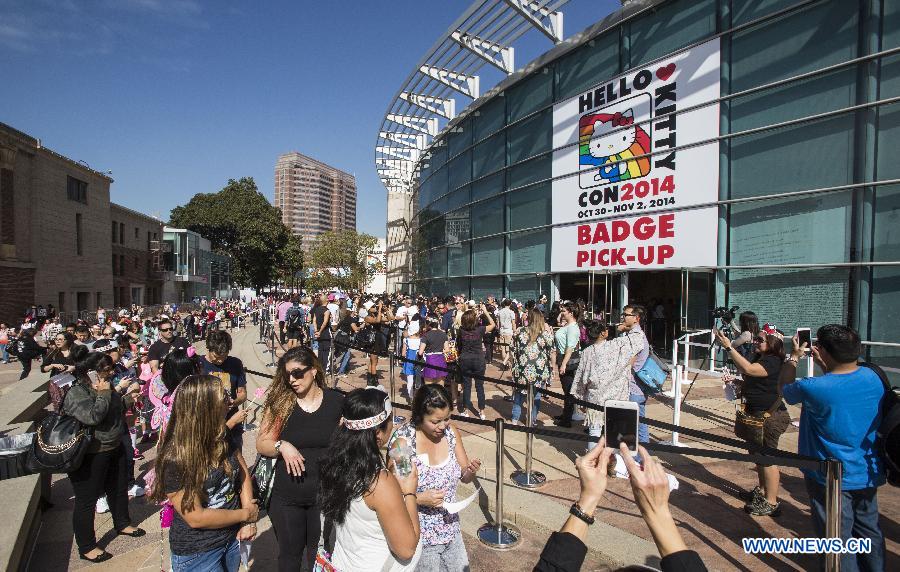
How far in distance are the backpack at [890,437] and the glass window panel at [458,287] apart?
716 inches

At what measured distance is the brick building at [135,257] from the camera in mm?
39094

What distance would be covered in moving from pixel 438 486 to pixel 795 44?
12.5m

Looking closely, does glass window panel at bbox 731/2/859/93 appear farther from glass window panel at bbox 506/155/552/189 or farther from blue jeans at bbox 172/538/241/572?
blue jeans at bbox 172/538/241/572

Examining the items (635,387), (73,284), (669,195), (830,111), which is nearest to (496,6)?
(669,195)

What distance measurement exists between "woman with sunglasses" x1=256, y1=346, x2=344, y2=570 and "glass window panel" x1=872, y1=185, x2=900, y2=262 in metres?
10.9

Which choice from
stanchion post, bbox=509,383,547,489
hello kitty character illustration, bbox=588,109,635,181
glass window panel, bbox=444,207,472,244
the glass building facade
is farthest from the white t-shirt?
glass window panel, bbox=444,207,472,244

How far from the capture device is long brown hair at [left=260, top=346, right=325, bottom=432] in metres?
3.27

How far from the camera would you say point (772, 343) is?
4613mm

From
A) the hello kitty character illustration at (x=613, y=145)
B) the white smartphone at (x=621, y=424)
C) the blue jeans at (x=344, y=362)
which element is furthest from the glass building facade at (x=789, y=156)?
the white smartphone at (x=621, y=424)

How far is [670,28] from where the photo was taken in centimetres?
1271

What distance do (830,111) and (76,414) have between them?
1320cm

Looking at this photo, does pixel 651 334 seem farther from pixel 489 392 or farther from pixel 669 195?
pixel 489 392

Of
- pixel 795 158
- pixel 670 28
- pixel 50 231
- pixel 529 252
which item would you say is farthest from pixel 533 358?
pixel 50 231

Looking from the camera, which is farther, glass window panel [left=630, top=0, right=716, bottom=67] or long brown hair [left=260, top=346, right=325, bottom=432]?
glass window panel [left=630, top=0, right=716, bottom=67]
